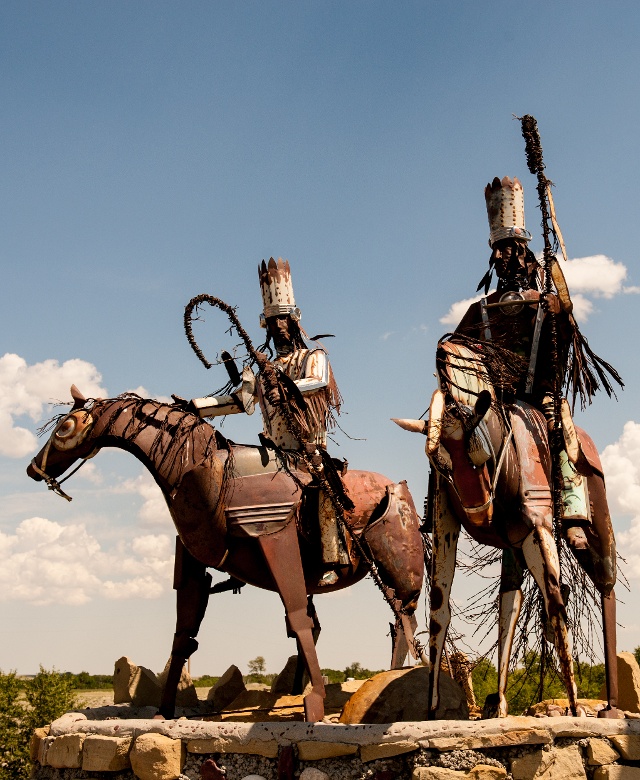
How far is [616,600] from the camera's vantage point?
6.64 m

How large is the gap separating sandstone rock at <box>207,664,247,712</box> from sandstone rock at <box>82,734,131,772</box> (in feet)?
6.12

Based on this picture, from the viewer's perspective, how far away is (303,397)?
7152 mm

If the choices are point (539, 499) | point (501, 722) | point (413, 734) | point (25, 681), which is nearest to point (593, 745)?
point (501, 722)

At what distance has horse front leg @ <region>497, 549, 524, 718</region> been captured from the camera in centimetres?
648

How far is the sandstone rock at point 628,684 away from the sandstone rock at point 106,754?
346 cm

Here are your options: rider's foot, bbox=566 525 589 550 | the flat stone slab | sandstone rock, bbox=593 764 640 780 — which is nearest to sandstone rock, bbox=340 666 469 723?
the flat stone slab

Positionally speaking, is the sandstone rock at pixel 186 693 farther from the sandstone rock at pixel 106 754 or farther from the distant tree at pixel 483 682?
the distant tree at pixel 483 682

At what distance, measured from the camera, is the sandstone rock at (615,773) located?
5.63m

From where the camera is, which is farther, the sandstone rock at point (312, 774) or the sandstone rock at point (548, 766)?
the sandstone rock at point (312, 774)

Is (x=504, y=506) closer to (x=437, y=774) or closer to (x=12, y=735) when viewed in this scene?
(x=437, y=774)

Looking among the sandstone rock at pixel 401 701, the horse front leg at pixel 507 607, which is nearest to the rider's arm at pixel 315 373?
the horse front leg at pixel 507 607

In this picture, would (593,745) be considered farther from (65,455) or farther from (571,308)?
(65,455)

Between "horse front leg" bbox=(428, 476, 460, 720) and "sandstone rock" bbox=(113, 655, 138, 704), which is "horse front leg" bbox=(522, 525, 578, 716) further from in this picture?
"sandstone rock" bbox=(113, 655, 138, 704)

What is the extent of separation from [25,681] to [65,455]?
8.83m
